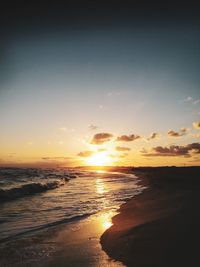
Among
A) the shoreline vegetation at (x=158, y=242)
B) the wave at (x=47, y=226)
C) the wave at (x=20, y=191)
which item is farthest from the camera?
the wave at (x=20, y=191)

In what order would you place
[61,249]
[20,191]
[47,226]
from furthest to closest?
[20,191], [47,226], [61,249]

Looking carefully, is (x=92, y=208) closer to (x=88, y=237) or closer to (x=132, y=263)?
(x=88, y=237)

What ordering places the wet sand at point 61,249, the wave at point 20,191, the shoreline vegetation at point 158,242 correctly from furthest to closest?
1. the wave at point 20,191
2. the wet sand at point 61,249
3. the shoreline vegetation at point 158,242

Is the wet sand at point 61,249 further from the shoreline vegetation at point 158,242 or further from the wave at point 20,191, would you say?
the wave at point 20,191

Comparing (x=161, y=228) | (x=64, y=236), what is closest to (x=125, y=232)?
(x=161, y=228)

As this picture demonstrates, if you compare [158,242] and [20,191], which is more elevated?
[20,191]

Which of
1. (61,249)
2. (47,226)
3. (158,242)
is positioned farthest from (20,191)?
(158,242)

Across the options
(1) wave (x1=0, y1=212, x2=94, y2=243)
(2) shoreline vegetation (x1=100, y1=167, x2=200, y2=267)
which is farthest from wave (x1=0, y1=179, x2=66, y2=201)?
(2) shoreline vegetation (x1=100, y1=167, x2=200, y2=267)

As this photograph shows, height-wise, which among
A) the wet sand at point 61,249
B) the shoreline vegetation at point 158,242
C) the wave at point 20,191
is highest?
the wave at point 20,191

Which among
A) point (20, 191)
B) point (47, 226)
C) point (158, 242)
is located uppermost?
point (20, 191)

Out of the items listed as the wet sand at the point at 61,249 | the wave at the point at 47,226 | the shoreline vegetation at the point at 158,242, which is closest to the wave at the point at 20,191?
the wave at the point at 47,226

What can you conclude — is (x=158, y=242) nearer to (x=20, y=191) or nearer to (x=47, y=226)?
(x=47, y=226)

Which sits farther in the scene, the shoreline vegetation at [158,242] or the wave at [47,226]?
the wave at [47,226]

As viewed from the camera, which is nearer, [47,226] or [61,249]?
[61,249]
